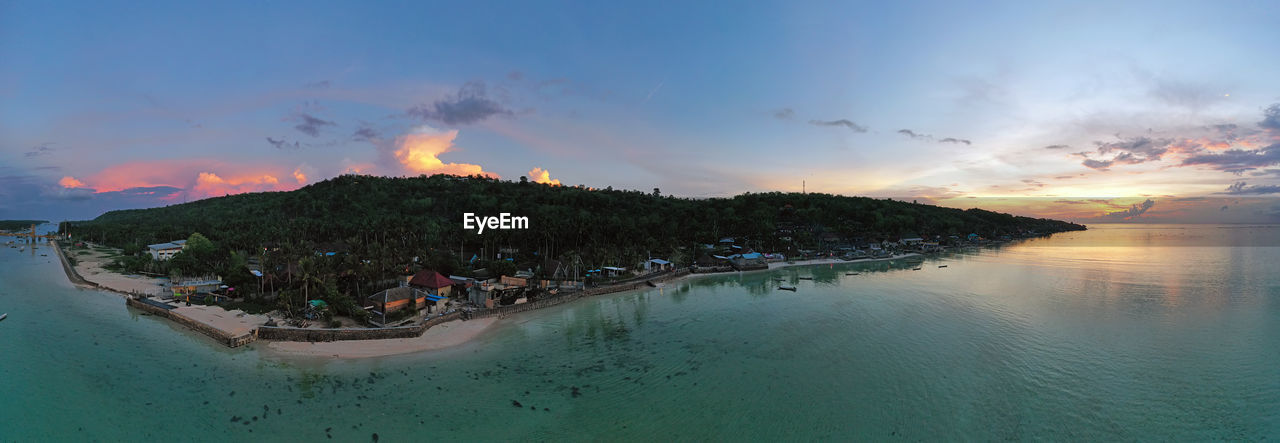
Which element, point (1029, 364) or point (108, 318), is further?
point (108, 318)

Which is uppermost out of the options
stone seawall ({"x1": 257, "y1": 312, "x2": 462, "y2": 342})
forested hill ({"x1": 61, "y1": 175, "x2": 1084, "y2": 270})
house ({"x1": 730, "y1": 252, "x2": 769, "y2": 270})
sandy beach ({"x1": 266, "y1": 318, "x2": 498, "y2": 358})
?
forested hill ({"x1": 61, "y1": 175, "x2": 1084, "y2": 270})

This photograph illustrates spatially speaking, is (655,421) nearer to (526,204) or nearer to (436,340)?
(436,340)

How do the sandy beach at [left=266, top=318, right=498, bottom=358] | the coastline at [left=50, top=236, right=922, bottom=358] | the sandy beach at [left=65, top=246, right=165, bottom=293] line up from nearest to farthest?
the sandy beach at [left=266, top=318, right=498, bottom=358]
the coastline at [left=50, top=236, right=922, bottom=358]
the sandy beach at [left=65, top=246, right=165, bottom=293]

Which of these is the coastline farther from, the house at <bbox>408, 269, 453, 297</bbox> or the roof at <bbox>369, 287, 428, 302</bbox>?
the house at <bbox>408, 269, 453, 297</bbox>

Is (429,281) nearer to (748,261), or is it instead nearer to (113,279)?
(113,279)

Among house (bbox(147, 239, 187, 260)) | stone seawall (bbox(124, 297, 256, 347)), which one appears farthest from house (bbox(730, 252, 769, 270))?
house (bbox(147, 239, 187, 260))

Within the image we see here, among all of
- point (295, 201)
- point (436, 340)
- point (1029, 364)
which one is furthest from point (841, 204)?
point (295, 201)
